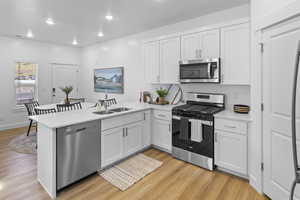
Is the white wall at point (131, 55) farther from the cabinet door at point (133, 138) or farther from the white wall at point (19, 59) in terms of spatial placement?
the cabinet door at point (133, 138)

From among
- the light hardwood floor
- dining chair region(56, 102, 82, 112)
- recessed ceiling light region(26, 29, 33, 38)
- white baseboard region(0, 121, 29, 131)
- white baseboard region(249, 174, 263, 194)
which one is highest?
recessed ceiling light region(26, 29, 33, 38)

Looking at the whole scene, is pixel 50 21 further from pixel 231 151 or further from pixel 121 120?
pixel 231 151

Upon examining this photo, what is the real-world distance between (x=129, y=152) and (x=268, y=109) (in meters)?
2.29

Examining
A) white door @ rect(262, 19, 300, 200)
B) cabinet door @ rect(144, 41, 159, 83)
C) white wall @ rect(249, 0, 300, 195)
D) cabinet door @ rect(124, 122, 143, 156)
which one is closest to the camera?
white door @ rect(262, 19, 300, 200)

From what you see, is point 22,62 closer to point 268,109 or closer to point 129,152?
point 129,152

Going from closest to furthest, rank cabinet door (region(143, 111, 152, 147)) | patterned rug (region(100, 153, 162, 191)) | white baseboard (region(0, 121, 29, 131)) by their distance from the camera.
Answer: patterned rug (region(100, 153, 162, 191))
cabinet door (region(143, 111, 152, 147))
white baseboard (region(0, 121, 29, 131))

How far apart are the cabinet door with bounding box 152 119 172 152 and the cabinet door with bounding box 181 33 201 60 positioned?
1375 mm

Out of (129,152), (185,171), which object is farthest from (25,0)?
(185,171)

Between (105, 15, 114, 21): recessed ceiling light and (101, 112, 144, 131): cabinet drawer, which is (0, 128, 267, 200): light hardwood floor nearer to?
(101, 112, 144, 131): cabinet drawer

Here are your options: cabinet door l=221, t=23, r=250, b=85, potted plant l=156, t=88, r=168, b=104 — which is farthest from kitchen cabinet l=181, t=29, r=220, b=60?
potted plant l=156, t=88, r=168, b=104

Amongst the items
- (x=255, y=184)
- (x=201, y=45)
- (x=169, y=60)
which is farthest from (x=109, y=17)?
(x=255, y=184)

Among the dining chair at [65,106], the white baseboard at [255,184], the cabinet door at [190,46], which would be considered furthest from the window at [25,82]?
the white baseboard at [255,184]

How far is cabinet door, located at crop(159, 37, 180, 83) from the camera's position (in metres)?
3.48

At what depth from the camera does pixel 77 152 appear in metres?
2.31
